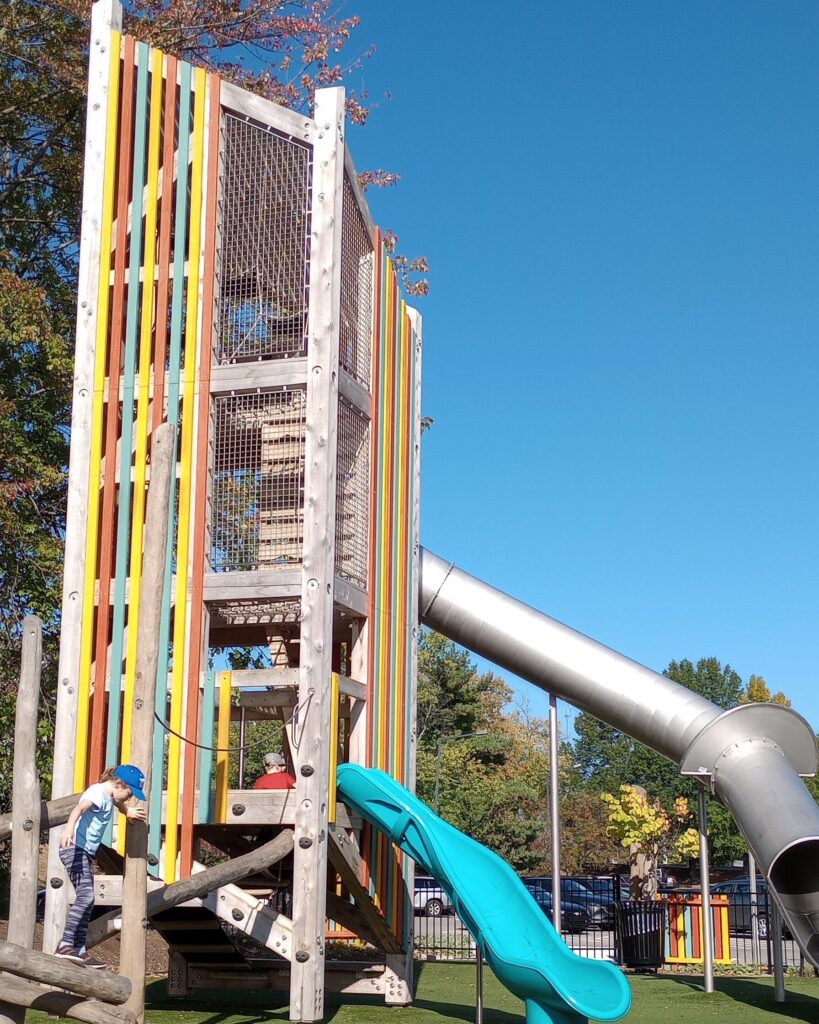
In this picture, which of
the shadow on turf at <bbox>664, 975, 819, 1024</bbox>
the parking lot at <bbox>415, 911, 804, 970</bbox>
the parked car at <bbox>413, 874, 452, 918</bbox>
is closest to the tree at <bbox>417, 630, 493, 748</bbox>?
the parked car at <bbox>413, 874, 452, 918</bbox>

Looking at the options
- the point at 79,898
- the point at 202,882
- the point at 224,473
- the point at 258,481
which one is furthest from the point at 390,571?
the point at 79,898

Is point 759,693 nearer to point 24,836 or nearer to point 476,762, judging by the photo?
point 476,762

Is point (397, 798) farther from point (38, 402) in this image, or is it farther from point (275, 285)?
point (38, 402)

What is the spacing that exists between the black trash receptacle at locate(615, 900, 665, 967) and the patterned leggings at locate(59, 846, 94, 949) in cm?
1156

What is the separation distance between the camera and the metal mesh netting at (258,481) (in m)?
11.8

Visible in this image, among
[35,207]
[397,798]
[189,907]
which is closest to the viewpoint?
[397,798]

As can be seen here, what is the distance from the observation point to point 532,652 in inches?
601

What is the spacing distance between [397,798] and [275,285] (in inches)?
192

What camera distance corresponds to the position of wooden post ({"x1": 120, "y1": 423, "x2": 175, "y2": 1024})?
26.5ft

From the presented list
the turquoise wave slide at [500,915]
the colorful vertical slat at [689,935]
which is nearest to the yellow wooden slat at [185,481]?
the turquoise wave slide at [500,915]

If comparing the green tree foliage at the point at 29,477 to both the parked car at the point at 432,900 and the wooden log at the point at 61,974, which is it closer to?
the wooden log at the point at 61,974

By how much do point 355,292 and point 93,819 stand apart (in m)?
6.66

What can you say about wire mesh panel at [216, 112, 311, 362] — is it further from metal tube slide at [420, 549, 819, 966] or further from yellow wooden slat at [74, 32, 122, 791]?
metal tube slide at [420, 549, 819, 966]

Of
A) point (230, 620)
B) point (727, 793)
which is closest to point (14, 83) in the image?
point (230, 620)
